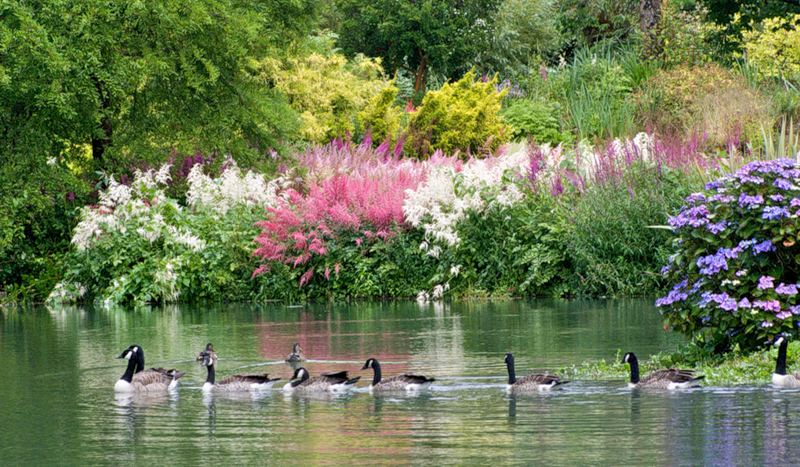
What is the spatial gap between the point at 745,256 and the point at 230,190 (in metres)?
16.7

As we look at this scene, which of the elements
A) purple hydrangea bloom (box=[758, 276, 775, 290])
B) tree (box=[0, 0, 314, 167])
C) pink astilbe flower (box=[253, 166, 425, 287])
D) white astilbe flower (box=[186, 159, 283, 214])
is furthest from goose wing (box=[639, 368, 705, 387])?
white astilbe flower (box=[186, 159, 283, 214])

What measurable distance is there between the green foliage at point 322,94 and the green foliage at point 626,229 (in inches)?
445

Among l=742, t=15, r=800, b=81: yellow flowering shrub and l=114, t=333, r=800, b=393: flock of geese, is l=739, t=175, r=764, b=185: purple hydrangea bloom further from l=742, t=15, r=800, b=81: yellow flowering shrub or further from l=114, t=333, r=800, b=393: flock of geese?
l=742, t=15, r=800, b=81: yellow flowering shrub

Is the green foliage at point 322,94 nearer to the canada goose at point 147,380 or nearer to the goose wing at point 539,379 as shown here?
the canada goose at point 147,380

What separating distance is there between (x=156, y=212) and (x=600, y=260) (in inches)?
402

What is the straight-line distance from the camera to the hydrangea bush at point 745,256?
35.0 ft

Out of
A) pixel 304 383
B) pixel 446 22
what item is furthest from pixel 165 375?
pixel 446 22

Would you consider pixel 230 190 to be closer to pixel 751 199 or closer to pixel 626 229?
pixel 626 229

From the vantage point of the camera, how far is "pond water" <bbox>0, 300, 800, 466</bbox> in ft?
25.2

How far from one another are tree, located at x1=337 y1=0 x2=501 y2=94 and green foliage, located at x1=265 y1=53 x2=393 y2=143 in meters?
11.4

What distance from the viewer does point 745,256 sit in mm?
10758

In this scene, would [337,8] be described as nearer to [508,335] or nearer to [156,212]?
[156,212]

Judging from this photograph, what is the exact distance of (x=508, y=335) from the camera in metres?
15.4

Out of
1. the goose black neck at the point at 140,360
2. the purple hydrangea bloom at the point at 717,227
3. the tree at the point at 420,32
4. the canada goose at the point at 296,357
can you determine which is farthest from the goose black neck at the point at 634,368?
the tree at the point at 420,32
